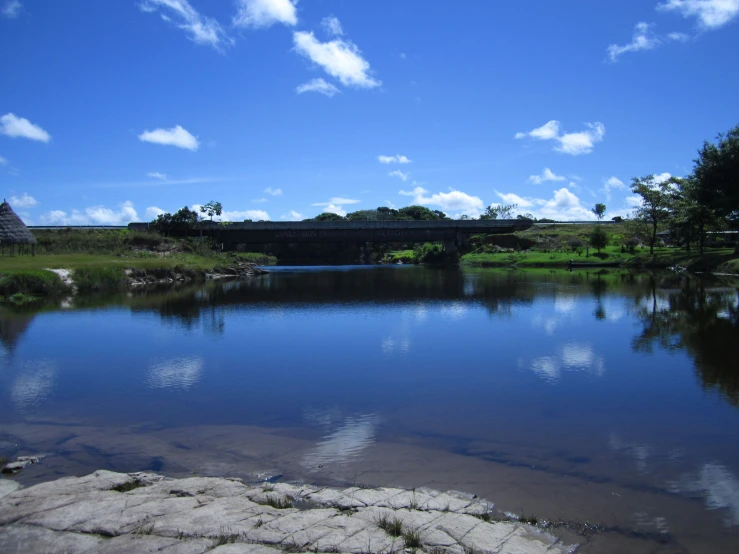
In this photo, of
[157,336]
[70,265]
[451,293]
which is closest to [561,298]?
[451,293]

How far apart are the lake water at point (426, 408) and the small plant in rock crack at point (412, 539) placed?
2176 mm

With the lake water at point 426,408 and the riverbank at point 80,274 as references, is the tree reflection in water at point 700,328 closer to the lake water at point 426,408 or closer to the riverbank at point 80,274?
the lake water at point 426,408

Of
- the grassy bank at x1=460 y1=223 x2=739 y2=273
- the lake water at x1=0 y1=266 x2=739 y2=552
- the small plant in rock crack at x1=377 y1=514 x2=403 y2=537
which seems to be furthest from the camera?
the grassy bank at x1=460 y1=223 x2=739 y2=273

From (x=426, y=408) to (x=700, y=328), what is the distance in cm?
1941

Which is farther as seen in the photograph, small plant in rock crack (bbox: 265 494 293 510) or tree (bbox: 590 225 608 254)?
tree (bbox: 590 225 608 254)

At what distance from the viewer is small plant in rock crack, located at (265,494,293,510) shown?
28.0ft

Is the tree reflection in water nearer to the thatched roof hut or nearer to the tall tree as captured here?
the tall tree

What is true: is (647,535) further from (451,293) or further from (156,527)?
(451,293)

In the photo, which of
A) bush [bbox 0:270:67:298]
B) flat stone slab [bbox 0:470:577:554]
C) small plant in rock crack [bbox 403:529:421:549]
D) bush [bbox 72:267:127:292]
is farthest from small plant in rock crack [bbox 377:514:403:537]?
bush [bbox 72:267:127:292]

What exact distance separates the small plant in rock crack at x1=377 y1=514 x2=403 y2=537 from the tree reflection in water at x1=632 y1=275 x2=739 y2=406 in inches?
455

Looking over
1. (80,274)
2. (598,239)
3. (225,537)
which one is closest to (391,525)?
(225,537)

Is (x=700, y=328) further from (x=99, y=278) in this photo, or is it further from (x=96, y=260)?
(x=96, y=260)

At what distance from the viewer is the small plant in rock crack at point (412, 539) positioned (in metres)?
7.18

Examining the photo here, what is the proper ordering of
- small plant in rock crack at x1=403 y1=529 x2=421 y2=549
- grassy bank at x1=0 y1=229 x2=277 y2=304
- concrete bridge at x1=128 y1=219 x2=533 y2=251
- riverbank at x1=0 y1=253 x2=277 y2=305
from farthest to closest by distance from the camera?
concrete bridge at x1=128 y1=219 x2=533 y2=251, grassy bank at x1=0 y1=229 x2=277 y2=304, riverbank at x1=0 y1=253 x2=277 y2=305, small plant in rock crack at x1=403 y1=529 x2=421 y2=549
